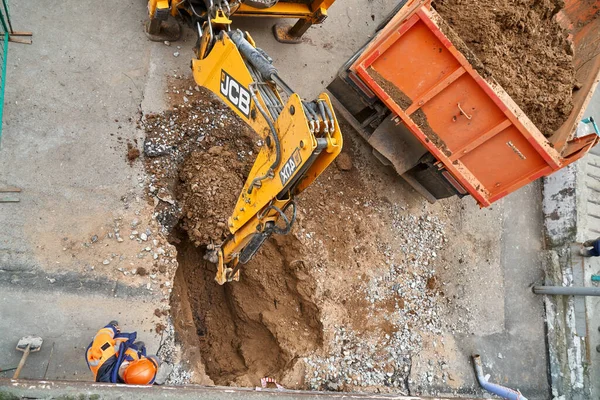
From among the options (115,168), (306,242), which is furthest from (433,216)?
(115,168)

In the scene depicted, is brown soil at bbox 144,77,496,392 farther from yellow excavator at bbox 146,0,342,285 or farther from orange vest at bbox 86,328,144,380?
yellow excavator at bbox 146,0,342,285

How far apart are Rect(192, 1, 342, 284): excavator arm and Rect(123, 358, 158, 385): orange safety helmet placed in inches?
49.3

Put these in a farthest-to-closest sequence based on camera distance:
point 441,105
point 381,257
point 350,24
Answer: point 350,24
point 381,257
point 441,105

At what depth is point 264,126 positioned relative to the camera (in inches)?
160

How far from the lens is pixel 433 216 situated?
732 centimetres

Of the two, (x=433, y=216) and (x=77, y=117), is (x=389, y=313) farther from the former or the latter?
(x=77, y=117)

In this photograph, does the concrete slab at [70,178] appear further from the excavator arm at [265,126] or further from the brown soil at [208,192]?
the excavator arm at [265,126]

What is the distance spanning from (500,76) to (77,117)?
4.72m

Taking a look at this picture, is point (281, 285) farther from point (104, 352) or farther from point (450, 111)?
point (450, 111)

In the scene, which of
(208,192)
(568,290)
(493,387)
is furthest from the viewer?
(568,290)

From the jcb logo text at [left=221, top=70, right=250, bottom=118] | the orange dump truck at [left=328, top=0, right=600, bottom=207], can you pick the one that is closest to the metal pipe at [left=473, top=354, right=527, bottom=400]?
the orange dump truck at [left=328, top=0, right=600, bottom=207]

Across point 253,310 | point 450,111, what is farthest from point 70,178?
point 450,111

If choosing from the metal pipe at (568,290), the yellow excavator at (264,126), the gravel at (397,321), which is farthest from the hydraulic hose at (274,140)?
the metal pipe at (568,290)

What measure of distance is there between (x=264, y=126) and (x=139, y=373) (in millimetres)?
2362
